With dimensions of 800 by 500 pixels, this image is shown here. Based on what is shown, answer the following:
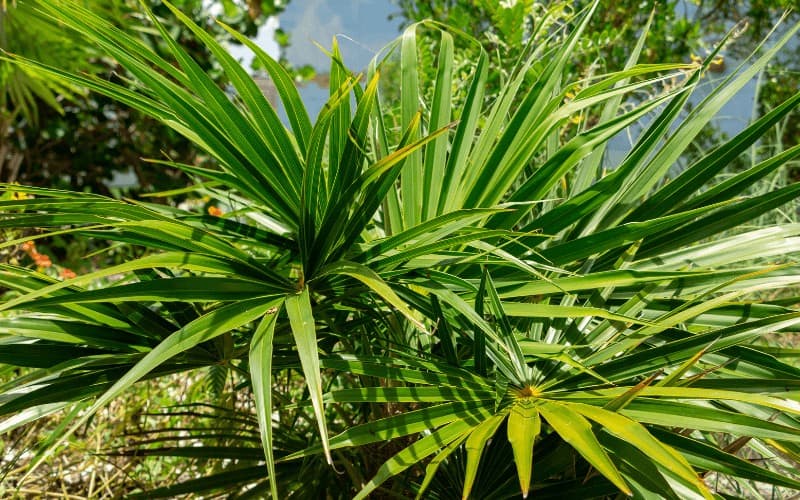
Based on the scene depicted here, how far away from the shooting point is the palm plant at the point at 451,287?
86 centimetres

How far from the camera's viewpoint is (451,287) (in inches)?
43.7

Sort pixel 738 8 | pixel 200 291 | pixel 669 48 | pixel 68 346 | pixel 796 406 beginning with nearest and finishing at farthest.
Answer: pixel 796 406, pixel 200 291, pixel 68 346, pixel 669 48, pixel 738 8

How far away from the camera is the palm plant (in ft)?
2.81

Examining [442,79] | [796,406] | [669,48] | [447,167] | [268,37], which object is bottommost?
[796,406]

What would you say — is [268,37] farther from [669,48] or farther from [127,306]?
[127,306]

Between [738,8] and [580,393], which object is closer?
[580,393]

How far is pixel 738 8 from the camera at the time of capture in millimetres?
5094

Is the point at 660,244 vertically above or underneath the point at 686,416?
above

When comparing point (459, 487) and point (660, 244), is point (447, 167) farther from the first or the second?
point (459, 487)

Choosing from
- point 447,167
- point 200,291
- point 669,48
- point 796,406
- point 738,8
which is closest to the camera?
point 796,406

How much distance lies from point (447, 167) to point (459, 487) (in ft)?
1.91

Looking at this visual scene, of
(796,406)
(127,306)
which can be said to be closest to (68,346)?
(127,306)

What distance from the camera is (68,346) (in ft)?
3.51

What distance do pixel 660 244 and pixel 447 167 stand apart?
41 cm
